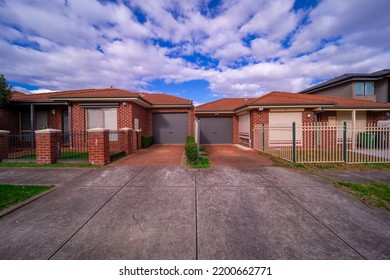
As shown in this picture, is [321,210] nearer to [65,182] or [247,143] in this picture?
[65,182]

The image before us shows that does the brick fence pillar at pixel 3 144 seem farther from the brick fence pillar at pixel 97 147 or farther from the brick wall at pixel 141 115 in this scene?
the brick wall at pixel 141 115

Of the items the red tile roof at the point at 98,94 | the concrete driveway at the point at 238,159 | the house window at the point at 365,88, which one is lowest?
the concrete driveway at the point at 238,159

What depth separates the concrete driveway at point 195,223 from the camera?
7.22ft

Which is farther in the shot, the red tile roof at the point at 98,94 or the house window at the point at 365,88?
the house window at the point at 365,88

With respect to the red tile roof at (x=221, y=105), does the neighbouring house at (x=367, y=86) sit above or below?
above

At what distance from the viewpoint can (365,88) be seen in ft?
60.2

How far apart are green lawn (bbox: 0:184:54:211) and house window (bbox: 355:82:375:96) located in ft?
86.6

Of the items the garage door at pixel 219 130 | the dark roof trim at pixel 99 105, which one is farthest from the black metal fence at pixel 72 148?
the garage door at pixel 219 130

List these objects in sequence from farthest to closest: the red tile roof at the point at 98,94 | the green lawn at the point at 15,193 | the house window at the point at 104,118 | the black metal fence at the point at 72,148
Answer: the house window at the point at 104,118
the red tile roof at the point at 98,94
the black metal fence at the point at 72,148
the green lawn at the point at 15,193

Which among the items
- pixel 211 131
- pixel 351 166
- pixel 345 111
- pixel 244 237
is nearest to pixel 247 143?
pixel 211 131

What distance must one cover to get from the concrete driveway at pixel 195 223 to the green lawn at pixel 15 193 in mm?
372

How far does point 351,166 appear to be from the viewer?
6.76m

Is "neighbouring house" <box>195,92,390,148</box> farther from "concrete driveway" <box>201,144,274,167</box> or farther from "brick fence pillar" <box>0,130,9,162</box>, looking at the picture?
"brick fence pillar" <box>0,130,9,162</box>
